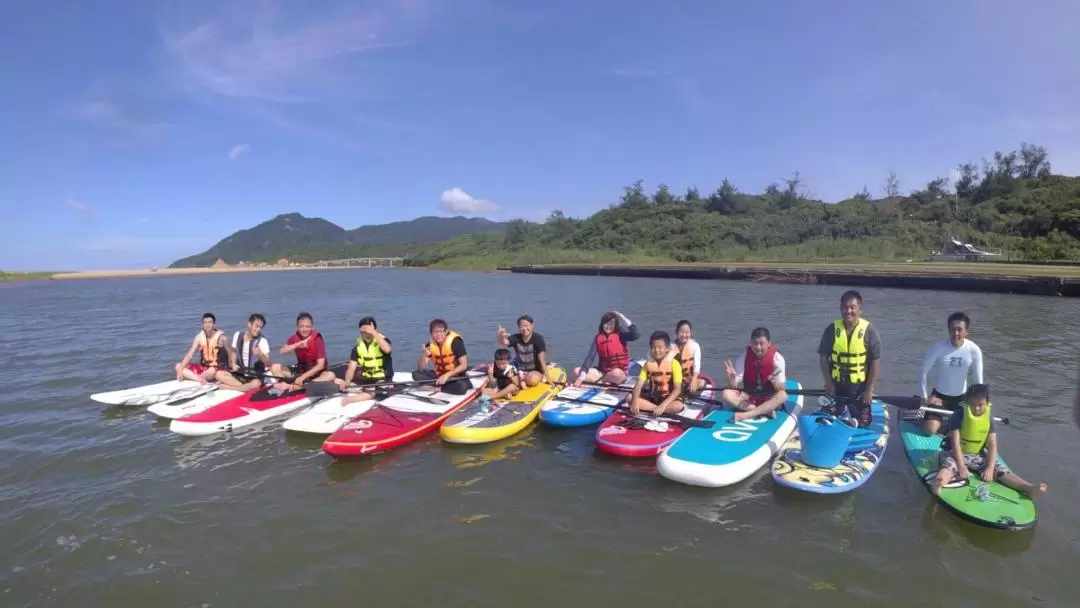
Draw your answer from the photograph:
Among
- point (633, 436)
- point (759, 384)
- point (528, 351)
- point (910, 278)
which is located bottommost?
point (633, 436)

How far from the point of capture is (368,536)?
19.5ft

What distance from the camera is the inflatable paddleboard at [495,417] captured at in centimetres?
801

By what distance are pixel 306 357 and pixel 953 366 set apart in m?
9.27

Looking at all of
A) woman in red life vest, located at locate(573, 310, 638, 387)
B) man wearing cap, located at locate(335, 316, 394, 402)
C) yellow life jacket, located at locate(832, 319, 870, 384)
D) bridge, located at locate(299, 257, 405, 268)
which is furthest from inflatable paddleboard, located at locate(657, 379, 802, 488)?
bridge, located at locate(299, 257, 405, 268)

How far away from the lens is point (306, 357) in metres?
10.1

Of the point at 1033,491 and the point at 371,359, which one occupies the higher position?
the point at 371,359

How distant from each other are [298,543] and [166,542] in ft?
4.42

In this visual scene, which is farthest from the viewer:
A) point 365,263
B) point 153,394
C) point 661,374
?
point 365,263

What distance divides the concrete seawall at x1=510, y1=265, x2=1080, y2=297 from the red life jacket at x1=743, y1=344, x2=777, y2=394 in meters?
23.4

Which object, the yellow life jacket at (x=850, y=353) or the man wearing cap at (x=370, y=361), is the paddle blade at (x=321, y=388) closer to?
the man wearing cap at (x=370, y=361)

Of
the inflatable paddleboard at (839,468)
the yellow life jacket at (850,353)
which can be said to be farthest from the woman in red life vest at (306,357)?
the yellow life jacket at (850,353)

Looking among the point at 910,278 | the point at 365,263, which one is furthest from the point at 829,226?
the point at 365,263

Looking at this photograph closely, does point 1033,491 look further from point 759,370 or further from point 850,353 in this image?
point 759,370

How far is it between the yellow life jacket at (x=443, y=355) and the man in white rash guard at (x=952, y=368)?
6424 mm
